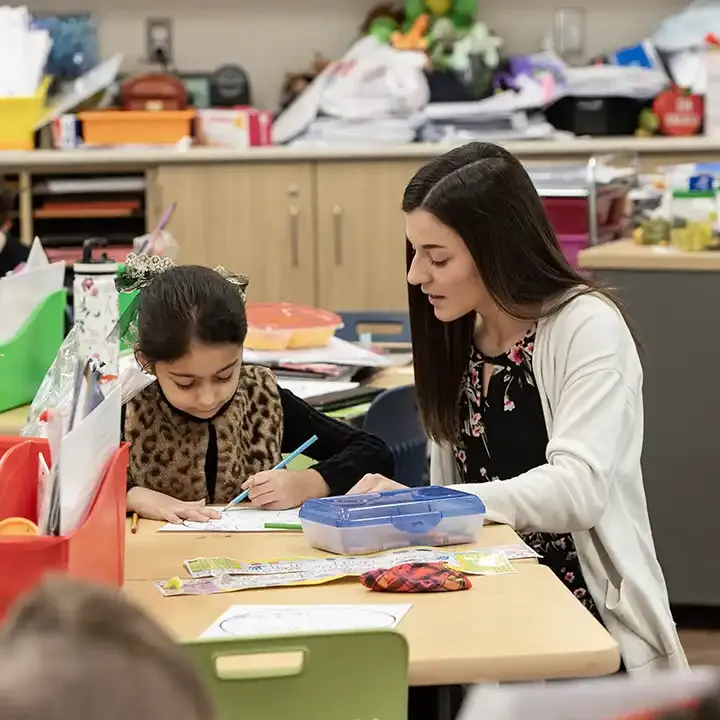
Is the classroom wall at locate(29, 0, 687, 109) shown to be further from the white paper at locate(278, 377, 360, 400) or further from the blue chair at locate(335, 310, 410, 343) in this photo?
the white paper at locate(278, 377, 360, 400)

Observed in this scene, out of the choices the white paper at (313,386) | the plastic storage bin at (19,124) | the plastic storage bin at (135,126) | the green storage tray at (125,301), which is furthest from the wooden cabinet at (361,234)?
the green storage tray at (125,301)

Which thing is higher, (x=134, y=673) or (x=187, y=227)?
(x=134, y=673)

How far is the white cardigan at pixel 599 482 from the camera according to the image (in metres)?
1.73

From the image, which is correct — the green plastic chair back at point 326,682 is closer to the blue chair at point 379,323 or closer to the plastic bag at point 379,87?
the blue chair at point 379,323

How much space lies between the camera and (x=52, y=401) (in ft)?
5.36

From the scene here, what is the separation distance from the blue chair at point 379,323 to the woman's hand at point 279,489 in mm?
1281

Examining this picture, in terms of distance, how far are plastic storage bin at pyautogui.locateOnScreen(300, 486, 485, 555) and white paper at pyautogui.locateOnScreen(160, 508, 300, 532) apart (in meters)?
0.12

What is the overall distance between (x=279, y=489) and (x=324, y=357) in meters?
0.86

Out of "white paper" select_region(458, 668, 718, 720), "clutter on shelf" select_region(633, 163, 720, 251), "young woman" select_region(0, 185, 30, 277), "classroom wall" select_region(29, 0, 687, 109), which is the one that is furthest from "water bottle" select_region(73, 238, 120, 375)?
"classroom wall" select_region(29, 0, 687, 109)

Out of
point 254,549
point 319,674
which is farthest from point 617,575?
point 319,674

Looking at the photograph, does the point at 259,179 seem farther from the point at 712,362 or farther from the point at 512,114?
the point at 712,362

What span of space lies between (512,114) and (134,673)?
4266mm

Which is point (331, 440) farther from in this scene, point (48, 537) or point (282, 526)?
point (48, 537)

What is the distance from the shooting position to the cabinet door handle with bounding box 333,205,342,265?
4.70 m
